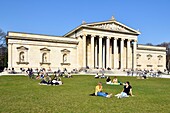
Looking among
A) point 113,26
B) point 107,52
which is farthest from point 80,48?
point 113,26

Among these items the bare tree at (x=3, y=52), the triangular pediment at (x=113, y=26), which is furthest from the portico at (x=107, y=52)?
the bare tree at (x=3, y=52)

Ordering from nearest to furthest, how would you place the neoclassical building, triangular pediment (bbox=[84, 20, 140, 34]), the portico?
the neoclassical building < the portico < triangular pediment (bbox=[84, 20, 140, 34])

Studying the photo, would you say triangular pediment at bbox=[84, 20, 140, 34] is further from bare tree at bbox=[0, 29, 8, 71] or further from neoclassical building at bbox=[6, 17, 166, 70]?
bare tree at bbox=[0, 29, 8, 71]

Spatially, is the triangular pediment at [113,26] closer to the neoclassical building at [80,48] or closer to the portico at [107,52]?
the neoclassical building at [80,48]

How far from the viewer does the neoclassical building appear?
4875 centimetres

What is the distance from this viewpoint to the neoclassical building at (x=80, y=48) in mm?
48753

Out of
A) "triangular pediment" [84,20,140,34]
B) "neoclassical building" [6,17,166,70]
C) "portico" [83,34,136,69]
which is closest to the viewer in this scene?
"neoclassical building" [6,17,166,70]

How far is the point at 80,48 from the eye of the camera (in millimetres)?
54312

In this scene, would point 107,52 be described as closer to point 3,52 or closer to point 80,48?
point 80,48

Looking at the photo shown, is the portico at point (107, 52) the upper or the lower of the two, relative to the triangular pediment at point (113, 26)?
lower

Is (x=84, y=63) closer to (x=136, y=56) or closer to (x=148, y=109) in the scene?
(x=136, y=56)

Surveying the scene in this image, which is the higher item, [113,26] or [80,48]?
[113,26]

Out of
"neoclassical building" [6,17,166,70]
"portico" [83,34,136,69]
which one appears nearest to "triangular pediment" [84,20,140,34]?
"neoclassical building" [6,17,166,70]

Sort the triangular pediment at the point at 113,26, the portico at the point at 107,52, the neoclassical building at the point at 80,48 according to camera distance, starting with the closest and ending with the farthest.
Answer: the neoclassical building at the point at 80,48, the portico at the point at 107,52, the triangular pediment at the point at 113,26
